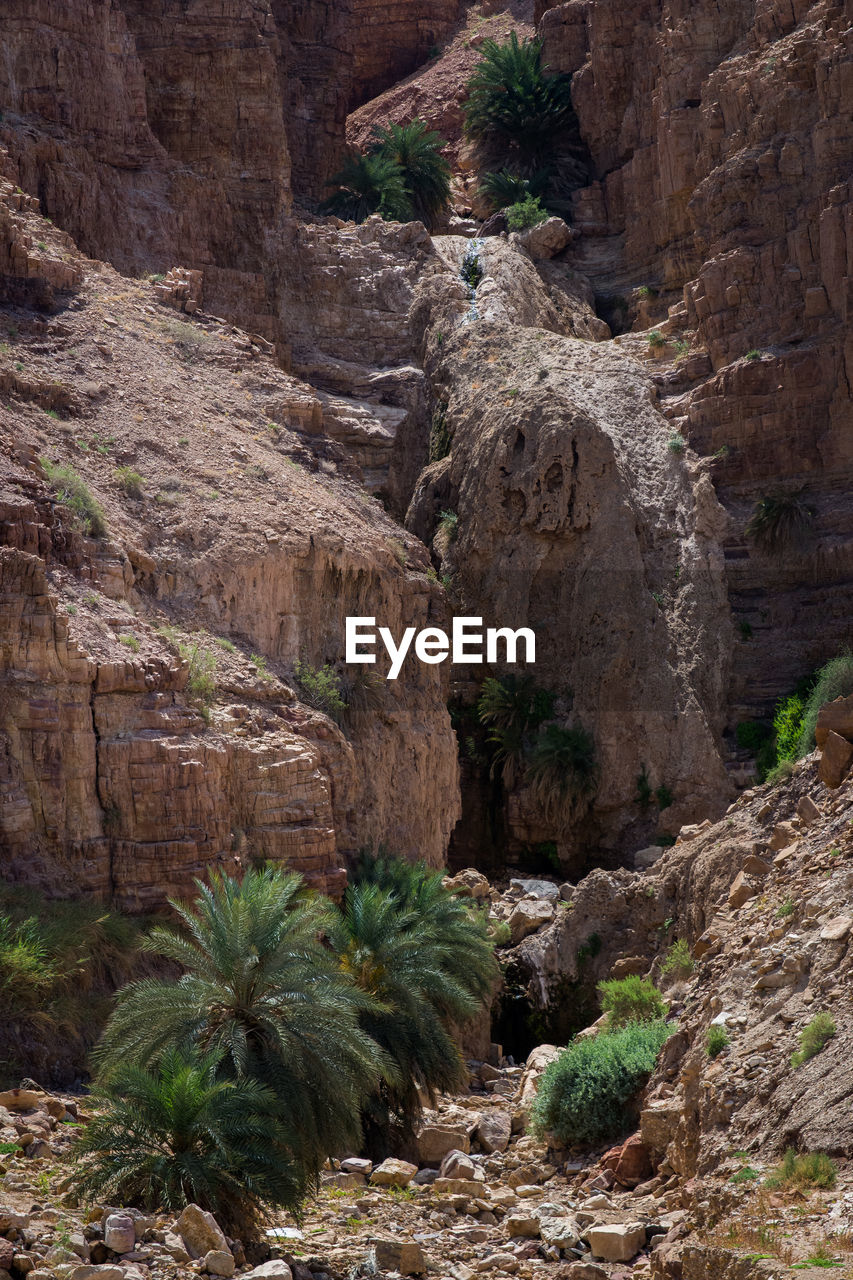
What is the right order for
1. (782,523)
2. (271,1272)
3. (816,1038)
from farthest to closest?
1. (782,523)
2. (816,1038)
3. (271,1272)

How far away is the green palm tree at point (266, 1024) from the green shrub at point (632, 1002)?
461 cm

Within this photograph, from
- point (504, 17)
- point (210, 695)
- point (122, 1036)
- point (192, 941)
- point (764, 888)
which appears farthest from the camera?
point (504, 17)

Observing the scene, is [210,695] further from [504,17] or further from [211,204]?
[504,17]

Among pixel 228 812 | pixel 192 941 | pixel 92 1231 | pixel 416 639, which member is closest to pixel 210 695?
pixel 228 812

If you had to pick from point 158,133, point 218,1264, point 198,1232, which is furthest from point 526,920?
point 158,133

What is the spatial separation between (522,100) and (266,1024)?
35.9 meters

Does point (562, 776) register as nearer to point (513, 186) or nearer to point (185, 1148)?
point (185, 1148)

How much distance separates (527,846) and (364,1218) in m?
17.7

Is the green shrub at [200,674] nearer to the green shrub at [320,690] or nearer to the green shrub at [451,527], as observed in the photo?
the green shrub at [320,690]

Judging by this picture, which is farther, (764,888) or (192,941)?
(192,941)

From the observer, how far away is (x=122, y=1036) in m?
16.0

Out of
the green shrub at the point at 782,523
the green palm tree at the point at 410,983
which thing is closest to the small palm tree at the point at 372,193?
the green shrub at the point at 782,523

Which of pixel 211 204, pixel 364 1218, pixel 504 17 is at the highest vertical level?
pixel 504 17

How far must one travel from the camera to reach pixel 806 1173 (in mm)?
11609
